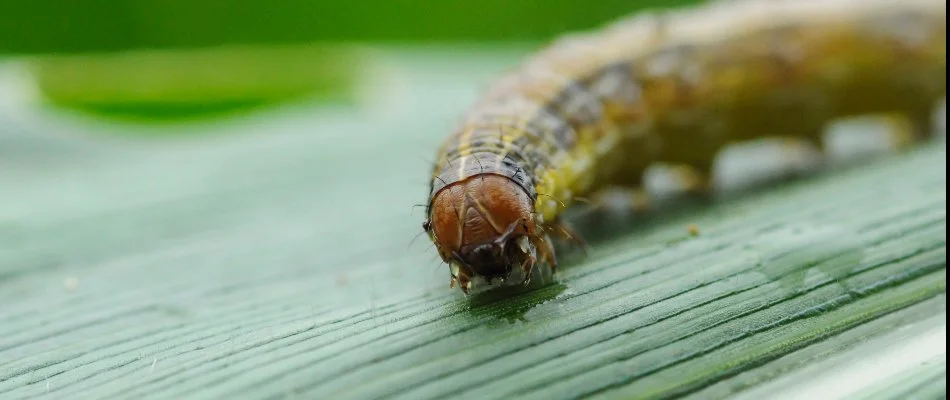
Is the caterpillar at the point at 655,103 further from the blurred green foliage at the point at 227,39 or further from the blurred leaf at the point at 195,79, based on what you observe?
the blurred green foliage at the point at 227,39

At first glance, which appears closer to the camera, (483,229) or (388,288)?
(483,229)

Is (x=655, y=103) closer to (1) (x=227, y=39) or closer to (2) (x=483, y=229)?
(2) (x=483, y=229)

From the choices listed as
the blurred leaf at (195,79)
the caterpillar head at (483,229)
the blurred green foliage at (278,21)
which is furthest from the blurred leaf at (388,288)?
the blurred green foliage at (278,21)

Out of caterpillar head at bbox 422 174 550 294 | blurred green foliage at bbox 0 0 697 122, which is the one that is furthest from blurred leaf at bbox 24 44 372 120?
caterpillar head at bbox 422 174 550 294

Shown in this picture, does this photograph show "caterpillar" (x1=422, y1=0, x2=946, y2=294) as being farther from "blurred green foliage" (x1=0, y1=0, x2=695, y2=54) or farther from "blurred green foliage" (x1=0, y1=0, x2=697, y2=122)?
"blurred green foliage" (x1=0, y1=0, x2=695, y2=54)

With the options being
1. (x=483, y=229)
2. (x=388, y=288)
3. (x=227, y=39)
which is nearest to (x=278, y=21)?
(x=227, y=39)

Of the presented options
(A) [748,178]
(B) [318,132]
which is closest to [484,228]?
(A) [748,178]

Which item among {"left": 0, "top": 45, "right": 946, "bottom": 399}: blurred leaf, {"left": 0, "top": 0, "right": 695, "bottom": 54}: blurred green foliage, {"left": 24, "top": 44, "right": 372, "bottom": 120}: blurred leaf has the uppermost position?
{"left": 0, "top": 0, "right": 695, "bottom": 54}: blurred green foliage
